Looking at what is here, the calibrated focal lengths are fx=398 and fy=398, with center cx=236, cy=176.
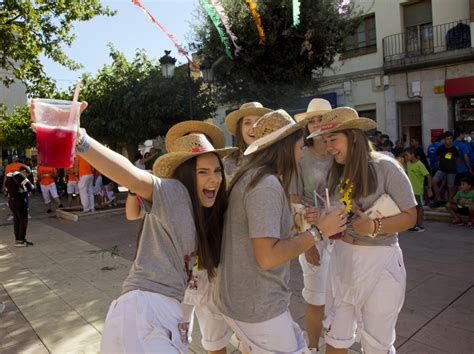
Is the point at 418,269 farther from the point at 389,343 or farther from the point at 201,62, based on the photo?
the point at 201,62

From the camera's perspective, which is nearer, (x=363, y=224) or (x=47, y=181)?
(x=363, y=224)

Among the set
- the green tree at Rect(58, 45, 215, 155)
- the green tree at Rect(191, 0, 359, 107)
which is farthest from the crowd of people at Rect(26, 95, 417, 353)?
the green tree at Rect(58, 45, 215, 155)

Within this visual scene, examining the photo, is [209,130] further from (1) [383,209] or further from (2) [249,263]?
(1) [383,209]

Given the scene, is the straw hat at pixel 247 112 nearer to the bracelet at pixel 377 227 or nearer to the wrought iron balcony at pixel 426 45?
the bracelet at pixel 377 227

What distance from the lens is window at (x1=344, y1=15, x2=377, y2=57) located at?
15.5 metres

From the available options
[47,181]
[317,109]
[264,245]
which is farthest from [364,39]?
[264,245]

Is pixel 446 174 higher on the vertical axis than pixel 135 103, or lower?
lower

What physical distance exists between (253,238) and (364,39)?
16.0 metres

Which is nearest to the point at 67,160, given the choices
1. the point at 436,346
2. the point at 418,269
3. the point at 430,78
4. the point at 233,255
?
the point at 233,255

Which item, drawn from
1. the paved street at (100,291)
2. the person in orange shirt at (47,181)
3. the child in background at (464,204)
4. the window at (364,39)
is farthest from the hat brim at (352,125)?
the window at (364,39)

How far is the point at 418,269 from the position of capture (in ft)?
16.8

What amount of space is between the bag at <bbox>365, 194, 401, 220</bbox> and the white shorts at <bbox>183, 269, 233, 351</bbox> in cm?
99

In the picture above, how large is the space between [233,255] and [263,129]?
2.30 feet

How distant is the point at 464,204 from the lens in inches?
301
